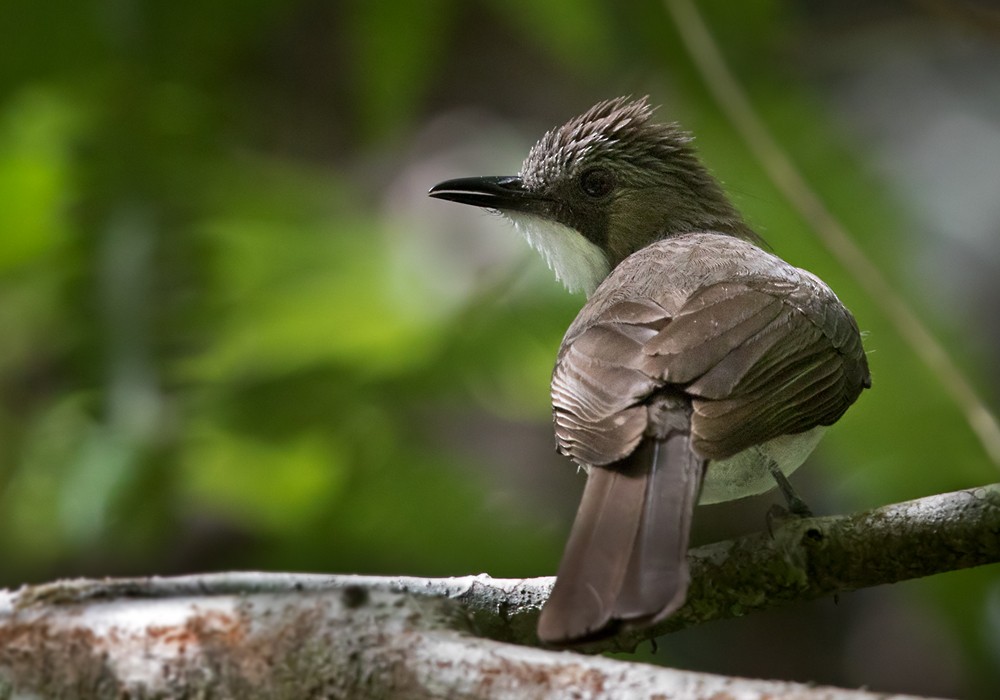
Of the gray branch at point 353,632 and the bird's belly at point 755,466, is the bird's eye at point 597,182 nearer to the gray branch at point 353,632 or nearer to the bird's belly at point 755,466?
the bird's belly at point 755,466

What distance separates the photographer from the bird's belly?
330 centimetres

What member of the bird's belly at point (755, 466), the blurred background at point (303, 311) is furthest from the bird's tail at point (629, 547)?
the blurred background at point (303, 311)

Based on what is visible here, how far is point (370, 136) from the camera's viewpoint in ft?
18.3

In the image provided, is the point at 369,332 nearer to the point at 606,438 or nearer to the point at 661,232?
the point at 661,232

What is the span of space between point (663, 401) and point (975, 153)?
5.22 m

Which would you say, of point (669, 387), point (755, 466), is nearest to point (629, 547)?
point (669, 387)

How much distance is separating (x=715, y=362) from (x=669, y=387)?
14 centimetres

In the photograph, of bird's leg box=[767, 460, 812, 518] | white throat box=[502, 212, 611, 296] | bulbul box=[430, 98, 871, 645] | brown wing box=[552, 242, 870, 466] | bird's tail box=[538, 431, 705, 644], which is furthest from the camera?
white throat box=[502, 212, 611, 296]

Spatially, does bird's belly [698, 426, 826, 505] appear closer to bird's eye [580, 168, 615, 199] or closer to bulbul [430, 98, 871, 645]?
bulbul [430, 98, 871, 645]

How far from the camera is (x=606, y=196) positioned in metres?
4.71

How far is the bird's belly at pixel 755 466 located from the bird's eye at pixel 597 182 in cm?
155

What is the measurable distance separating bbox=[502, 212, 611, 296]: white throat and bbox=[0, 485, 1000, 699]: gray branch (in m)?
2.00

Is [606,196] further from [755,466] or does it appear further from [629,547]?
[629,547]

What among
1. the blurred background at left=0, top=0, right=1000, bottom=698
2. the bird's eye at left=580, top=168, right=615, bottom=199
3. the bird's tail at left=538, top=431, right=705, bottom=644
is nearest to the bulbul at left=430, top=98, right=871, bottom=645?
the bird's tail at left=538, top=431, right=705, bottom=644
